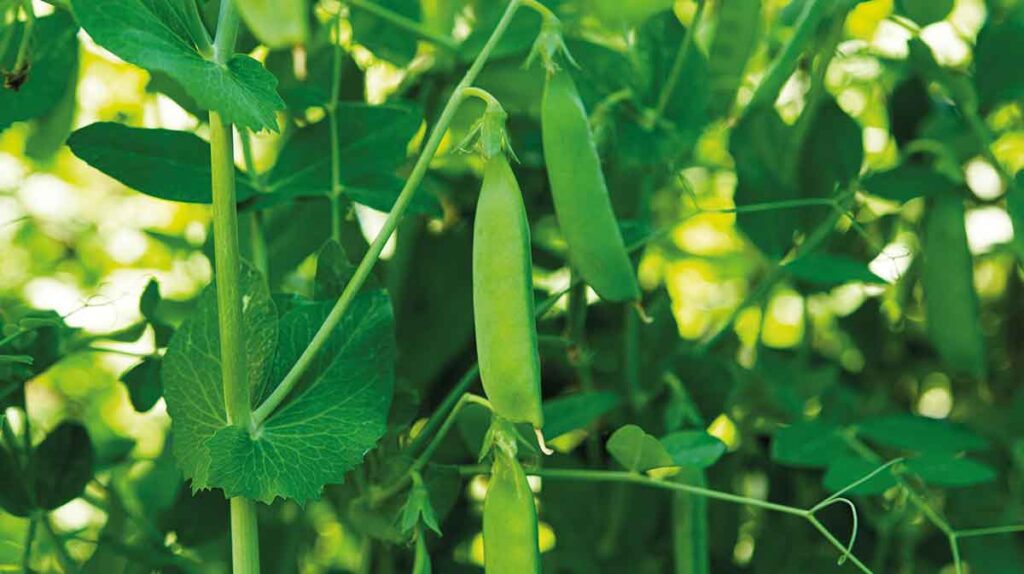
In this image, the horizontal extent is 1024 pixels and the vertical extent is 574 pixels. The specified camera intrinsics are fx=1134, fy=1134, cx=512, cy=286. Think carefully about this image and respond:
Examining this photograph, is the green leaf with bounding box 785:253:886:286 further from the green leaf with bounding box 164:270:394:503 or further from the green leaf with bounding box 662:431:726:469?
the green leaf with bounding box 164:270:394:503

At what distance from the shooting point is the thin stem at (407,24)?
2.65 feet

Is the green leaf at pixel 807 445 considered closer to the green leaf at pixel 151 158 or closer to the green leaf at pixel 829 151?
the green leaf at pixel 829 151

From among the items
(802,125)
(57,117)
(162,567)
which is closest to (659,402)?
(802,125)

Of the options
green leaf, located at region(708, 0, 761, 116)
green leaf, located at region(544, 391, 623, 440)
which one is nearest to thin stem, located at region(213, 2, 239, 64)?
green leaf, located at region(544, 391, 623, 440)

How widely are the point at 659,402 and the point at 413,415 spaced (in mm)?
269

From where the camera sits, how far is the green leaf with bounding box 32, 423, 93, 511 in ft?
2.50

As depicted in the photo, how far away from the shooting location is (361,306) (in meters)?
0.67

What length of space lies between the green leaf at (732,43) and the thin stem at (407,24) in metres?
0.21

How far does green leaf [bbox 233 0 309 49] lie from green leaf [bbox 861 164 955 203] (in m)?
0.54

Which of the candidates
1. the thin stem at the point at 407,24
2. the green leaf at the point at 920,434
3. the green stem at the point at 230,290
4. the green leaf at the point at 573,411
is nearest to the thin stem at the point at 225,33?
the green stem at the point at 230,290

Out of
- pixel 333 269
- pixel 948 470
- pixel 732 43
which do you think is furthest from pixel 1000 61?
pixel 333 269

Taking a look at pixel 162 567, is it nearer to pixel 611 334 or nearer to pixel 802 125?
pixel 611 334

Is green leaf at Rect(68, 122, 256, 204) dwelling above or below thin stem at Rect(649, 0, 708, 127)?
below

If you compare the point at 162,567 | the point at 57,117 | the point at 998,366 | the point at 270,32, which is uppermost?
the point at 57,117
